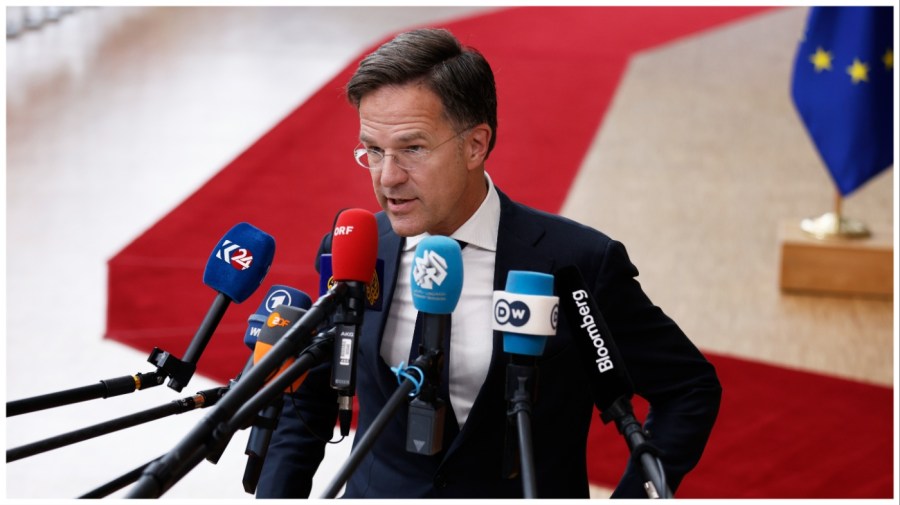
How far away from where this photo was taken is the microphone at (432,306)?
138cm

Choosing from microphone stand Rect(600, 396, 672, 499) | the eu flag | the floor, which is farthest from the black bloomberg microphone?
the eu flag

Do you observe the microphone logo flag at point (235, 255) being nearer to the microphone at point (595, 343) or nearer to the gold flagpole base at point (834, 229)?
the microphone at point (595, 343)

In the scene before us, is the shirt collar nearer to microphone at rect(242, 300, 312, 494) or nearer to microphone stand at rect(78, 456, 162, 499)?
microphone at rect(242, 300, 312, 494)

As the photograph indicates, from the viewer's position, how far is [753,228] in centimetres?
589

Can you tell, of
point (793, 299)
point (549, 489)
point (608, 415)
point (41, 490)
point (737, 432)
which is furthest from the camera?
point (793, 299)

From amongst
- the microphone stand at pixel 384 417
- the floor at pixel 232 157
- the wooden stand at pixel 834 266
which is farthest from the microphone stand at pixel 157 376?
the wooden stand at pixel 834 266

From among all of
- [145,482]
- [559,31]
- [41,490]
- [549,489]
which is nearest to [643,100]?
[559,31]

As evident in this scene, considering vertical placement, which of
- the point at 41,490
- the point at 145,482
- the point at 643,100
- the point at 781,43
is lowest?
the point at 41,490

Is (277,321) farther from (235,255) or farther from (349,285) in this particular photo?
(235,255)

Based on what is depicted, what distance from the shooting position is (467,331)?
1.75 meters

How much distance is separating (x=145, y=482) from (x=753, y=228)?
5.11 m

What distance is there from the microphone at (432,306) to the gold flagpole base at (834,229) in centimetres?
419

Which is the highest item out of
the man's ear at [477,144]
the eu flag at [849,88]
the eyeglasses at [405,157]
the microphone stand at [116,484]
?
the eu flag at [849,88]

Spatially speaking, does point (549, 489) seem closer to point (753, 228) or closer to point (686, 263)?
point (686, 263)
